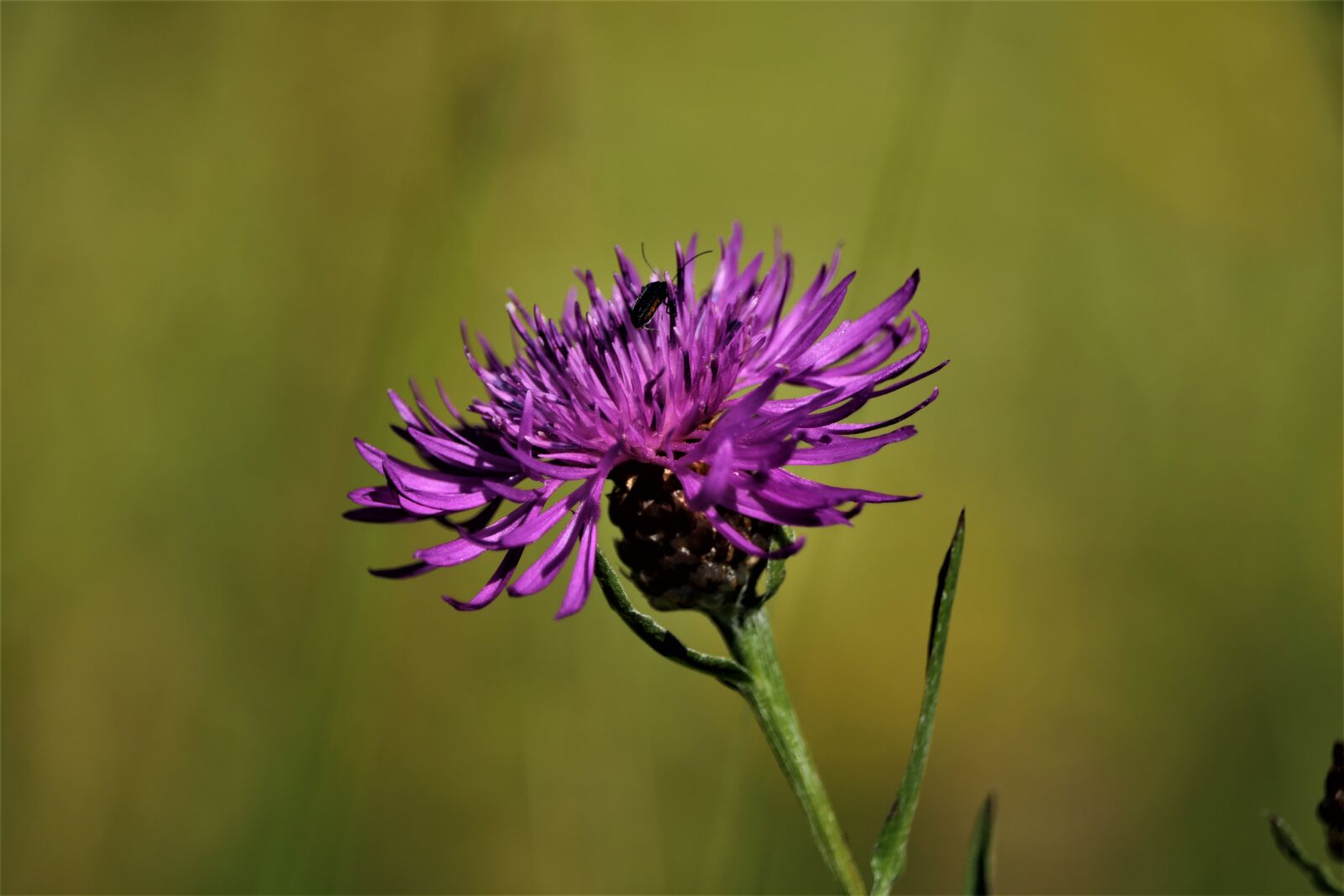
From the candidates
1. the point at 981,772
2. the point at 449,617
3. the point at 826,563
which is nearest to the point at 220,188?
the point at 449,617

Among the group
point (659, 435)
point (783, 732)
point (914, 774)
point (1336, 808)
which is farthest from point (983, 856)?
point (659, 435)

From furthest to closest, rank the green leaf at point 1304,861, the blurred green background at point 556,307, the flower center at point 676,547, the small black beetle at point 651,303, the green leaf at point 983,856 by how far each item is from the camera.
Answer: the blurred green background at point 556,307, the small black beetle at point 651,303, the flower center at point 676,547, the green leaf at point 983,856, the green leaf at point 1304,861

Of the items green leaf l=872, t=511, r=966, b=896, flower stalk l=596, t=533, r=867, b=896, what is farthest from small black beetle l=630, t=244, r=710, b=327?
green leaf l=872, t=511, r=966, b=896

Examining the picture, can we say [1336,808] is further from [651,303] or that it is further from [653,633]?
[651,303]

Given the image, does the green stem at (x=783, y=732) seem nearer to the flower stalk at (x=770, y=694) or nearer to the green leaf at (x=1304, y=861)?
the flower stalk at (x=770, y=694)

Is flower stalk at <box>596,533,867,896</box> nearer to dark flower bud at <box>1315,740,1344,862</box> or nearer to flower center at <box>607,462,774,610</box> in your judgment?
flower center at <box>607,462,774,610</box>

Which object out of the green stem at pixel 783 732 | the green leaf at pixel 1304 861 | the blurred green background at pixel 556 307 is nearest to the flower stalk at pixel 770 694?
the green stem at pixel 783 732

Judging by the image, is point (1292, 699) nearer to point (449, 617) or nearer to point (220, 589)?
point (449, 617)
